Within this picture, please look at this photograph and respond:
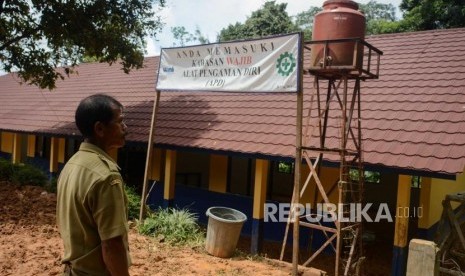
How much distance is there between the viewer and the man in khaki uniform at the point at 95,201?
2.12 metres

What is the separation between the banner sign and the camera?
6.34 meters

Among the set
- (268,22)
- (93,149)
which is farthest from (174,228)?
(268,22)

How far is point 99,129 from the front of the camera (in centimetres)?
234

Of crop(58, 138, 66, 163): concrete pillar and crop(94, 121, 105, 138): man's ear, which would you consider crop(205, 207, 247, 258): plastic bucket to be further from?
crop(58, 138, 66, 163): concrete pillar

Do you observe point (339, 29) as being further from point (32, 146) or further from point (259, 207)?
point (32, 146)

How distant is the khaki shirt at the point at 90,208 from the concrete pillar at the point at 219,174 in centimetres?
812

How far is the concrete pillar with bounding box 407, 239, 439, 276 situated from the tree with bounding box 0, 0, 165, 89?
1013 cm

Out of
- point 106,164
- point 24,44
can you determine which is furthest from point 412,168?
point 24,44

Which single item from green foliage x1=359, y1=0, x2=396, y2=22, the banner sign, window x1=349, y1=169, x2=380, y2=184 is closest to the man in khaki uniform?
the banner sign

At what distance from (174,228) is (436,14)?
57.5ft

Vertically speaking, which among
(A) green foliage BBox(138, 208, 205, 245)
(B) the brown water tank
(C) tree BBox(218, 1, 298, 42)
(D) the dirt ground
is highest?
(C) tree BBox(218, 1, 298, 42)

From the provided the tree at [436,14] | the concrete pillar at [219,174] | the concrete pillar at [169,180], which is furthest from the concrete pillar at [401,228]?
the tree at [436,14]

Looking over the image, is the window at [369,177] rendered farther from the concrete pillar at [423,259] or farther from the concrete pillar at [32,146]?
the concrete pillar at [32,146]

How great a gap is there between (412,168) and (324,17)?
2.49m
